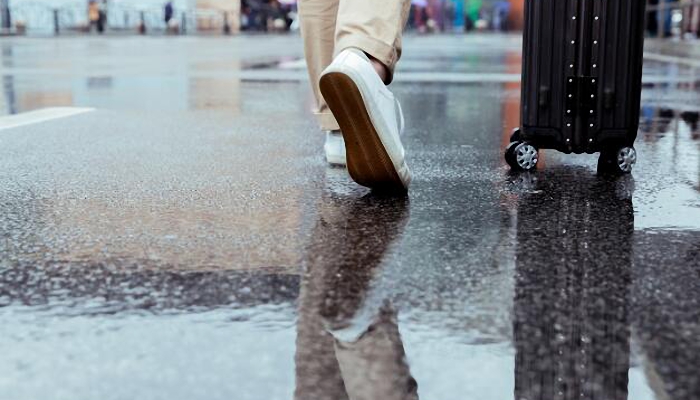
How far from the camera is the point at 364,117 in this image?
1.98 m

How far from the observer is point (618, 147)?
248cm

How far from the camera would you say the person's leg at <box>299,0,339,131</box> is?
267 cm

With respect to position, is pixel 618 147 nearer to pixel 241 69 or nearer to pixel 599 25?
pixel 599 25

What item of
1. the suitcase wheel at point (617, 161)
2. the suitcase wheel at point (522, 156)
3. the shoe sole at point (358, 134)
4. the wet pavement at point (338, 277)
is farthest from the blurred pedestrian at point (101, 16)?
the shoe sole at point (358, 134)

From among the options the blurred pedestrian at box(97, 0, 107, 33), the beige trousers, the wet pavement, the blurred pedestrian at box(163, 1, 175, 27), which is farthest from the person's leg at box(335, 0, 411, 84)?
the blurred pedestrian at box(163, 1, 175, 27)

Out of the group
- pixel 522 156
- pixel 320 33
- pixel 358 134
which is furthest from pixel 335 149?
pixel 358 134

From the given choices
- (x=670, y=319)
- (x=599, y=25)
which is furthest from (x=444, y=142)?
(x=670, y=319)

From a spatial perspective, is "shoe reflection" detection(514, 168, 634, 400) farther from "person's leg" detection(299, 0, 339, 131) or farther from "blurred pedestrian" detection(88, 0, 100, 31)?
"blurred pedestrian" detection(88, 0, 100, 31)

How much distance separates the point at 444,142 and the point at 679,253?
1706 millimetres

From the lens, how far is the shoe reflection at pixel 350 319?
1.04 meters

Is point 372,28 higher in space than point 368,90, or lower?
higher

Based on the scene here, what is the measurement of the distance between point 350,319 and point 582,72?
4.53 feet

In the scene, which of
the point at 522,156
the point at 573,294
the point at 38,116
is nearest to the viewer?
the point at 573,294

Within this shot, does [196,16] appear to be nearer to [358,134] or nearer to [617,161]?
[617,161]
